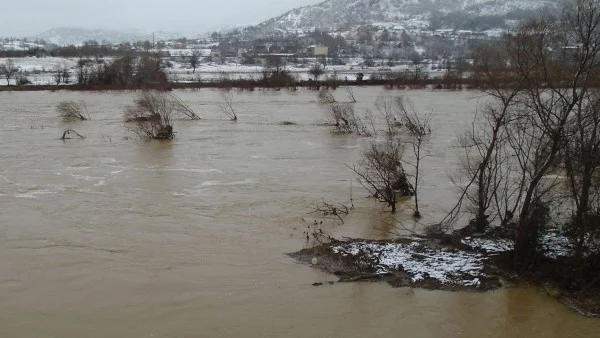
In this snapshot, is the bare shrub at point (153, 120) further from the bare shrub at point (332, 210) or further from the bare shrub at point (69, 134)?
the bare shrub at point (332, 210)

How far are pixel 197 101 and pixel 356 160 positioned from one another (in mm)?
26114

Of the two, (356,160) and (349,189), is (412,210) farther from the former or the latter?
(356,160)

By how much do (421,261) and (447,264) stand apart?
17.8 inches

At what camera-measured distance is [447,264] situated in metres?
9.92

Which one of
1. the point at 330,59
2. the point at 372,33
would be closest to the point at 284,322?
the point at 330,59

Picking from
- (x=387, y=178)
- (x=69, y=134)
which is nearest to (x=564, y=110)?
(x=387, y=178)

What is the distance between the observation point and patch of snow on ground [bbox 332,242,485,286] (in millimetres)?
9516

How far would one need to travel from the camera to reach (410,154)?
69.8 ft

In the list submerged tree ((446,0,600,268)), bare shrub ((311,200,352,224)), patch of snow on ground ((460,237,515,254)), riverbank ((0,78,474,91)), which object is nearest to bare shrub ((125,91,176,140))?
bare shrub ((311,200,352,224))

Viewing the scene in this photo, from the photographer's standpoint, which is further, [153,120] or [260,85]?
[260,85]

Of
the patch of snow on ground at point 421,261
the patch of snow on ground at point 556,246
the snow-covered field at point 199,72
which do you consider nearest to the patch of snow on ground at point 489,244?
the patch of snow on ground at point 421,261

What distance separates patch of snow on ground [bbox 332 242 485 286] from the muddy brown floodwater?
468mm

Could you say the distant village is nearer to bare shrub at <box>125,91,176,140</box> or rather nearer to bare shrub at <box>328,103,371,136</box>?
bare shrub at <box>125,91,176,140</box>

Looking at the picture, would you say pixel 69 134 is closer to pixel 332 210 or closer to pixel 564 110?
pixel 332 210
